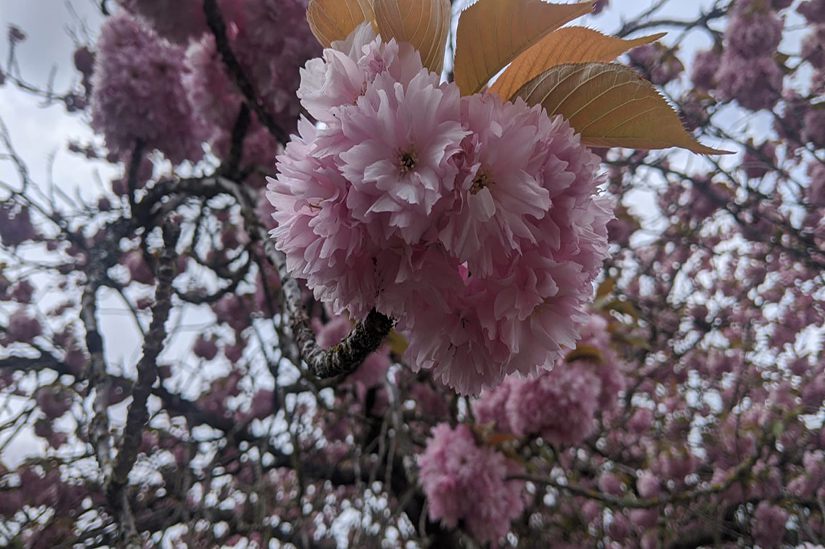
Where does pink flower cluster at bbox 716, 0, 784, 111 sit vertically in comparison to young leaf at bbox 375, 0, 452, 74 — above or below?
above

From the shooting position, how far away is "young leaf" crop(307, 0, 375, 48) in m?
0.49

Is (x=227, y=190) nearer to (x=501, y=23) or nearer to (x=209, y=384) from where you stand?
(x=501, y=23)

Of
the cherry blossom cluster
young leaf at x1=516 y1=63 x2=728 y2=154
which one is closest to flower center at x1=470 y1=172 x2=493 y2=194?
young leaf at x1=516 y1=63 x2=728 y2=154

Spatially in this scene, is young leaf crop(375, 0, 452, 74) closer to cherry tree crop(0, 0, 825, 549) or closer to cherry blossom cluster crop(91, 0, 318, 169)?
cherry tree crop(0, 0, 825, 549)

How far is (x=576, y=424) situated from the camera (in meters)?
1.47

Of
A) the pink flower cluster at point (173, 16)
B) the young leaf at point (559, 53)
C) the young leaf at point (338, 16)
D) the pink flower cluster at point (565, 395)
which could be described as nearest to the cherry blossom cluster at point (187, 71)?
the pink flower cluster at point (173, 16)

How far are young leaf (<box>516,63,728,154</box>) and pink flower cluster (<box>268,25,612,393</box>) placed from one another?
0.04m

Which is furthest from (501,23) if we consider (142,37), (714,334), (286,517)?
(714,334)

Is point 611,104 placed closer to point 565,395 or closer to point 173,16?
point 565,395

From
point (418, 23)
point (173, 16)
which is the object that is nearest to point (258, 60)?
point (173, 16)

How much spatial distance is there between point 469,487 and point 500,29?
133cm

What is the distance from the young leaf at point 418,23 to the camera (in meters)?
0.45

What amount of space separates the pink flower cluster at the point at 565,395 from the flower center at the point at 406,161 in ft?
3.52

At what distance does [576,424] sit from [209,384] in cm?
186
